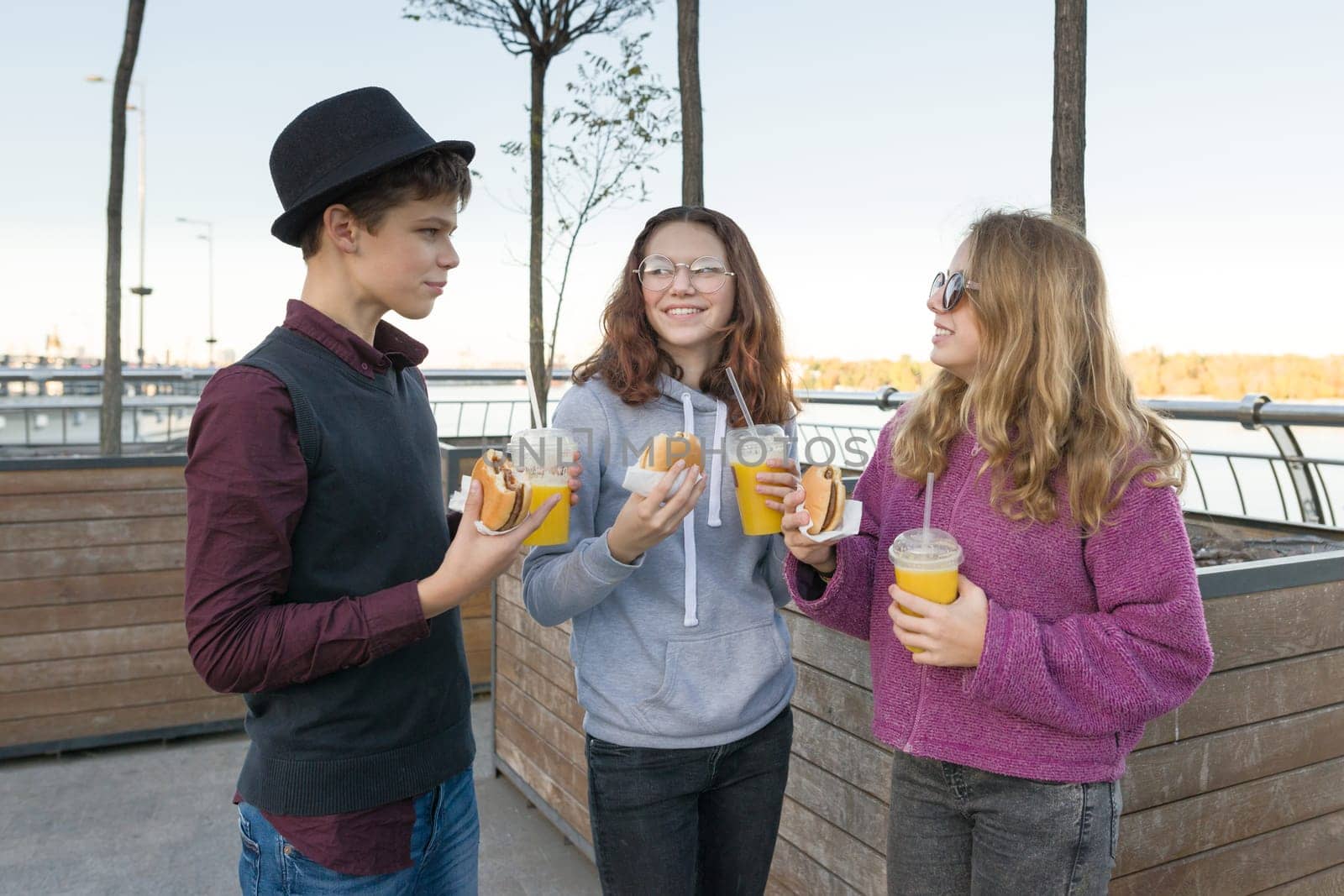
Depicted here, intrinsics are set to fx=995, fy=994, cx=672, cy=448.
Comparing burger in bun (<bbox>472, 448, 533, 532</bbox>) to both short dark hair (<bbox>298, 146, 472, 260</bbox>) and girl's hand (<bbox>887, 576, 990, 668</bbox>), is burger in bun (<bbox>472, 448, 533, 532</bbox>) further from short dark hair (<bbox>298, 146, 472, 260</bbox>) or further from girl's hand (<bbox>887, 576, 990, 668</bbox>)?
girl's hand (<bbox>887, 576, 990, 668</bbox>)

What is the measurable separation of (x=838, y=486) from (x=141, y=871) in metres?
3.08

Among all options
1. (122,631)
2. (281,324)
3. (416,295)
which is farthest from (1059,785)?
(122,631)

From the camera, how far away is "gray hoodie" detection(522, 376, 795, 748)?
5.63 ft

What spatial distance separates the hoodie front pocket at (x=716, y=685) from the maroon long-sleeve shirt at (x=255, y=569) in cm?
50

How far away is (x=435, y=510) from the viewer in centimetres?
164

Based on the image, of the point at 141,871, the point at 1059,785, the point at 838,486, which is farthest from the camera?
the point at 141,871

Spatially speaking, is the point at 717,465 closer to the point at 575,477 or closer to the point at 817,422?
the point at 575,477

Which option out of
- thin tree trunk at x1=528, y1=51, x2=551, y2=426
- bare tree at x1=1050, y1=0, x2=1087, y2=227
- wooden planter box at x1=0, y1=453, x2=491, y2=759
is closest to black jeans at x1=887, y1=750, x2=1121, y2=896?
bare tree at x1=1050, y1=0, x2=1087, y2=227

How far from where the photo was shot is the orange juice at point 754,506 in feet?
5.79

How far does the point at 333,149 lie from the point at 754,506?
2.98ft

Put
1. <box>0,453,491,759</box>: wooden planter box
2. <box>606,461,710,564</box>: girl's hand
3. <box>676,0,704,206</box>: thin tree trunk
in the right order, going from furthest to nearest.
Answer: <box>676,0,704,206</box>: thin tree trunk < <box>0,453,491,759</box>: wooden planter box < <box>606,461,710,564</box>: girl's hand

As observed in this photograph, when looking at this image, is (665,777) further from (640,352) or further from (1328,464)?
(1328,464)

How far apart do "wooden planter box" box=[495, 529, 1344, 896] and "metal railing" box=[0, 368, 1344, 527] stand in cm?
43

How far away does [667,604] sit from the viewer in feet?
5.84
